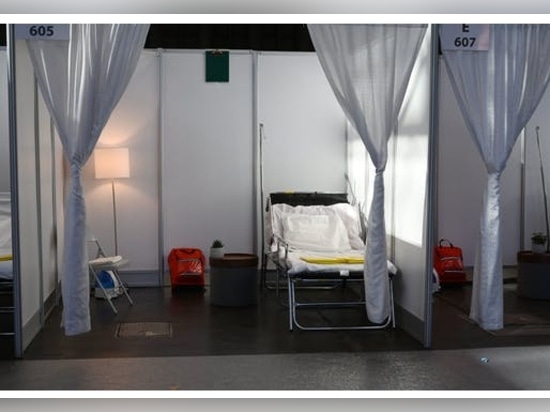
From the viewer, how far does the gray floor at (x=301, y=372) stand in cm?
430

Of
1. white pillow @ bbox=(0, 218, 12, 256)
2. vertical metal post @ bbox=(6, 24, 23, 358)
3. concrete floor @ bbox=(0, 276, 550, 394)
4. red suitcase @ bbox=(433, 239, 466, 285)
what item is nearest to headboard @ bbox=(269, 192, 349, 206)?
red suitcase @ bbox=(433, 239, 466, 285)

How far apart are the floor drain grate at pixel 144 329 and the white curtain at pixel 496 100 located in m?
2.38

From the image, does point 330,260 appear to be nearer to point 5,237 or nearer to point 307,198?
point 307,198

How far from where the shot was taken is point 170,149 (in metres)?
7.89

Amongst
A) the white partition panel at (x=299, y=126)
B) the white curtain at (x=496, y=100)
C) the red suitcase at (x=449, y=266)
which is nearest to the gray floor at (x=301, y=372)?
the white curtain at (x=496, y=100)

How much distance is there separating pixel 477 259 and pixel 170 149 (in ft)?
12.2

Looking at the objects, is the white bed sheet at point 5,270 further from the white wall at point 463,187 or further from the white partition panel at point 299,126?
the white wall at point 463,187

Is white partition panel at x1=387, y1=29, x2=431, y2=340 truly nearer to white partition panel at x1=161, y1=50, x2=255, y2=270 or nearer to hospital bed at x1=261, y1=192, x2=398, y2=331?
hospital bed at x1=261, y1=192, x2=398, y2=331

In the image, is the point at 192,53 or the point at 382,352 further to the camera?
the point at 192,53

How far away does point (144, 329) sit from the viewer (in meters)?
5.75

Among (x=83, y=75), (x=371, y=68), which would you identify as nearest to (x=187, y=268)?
(x=83, y=75)
